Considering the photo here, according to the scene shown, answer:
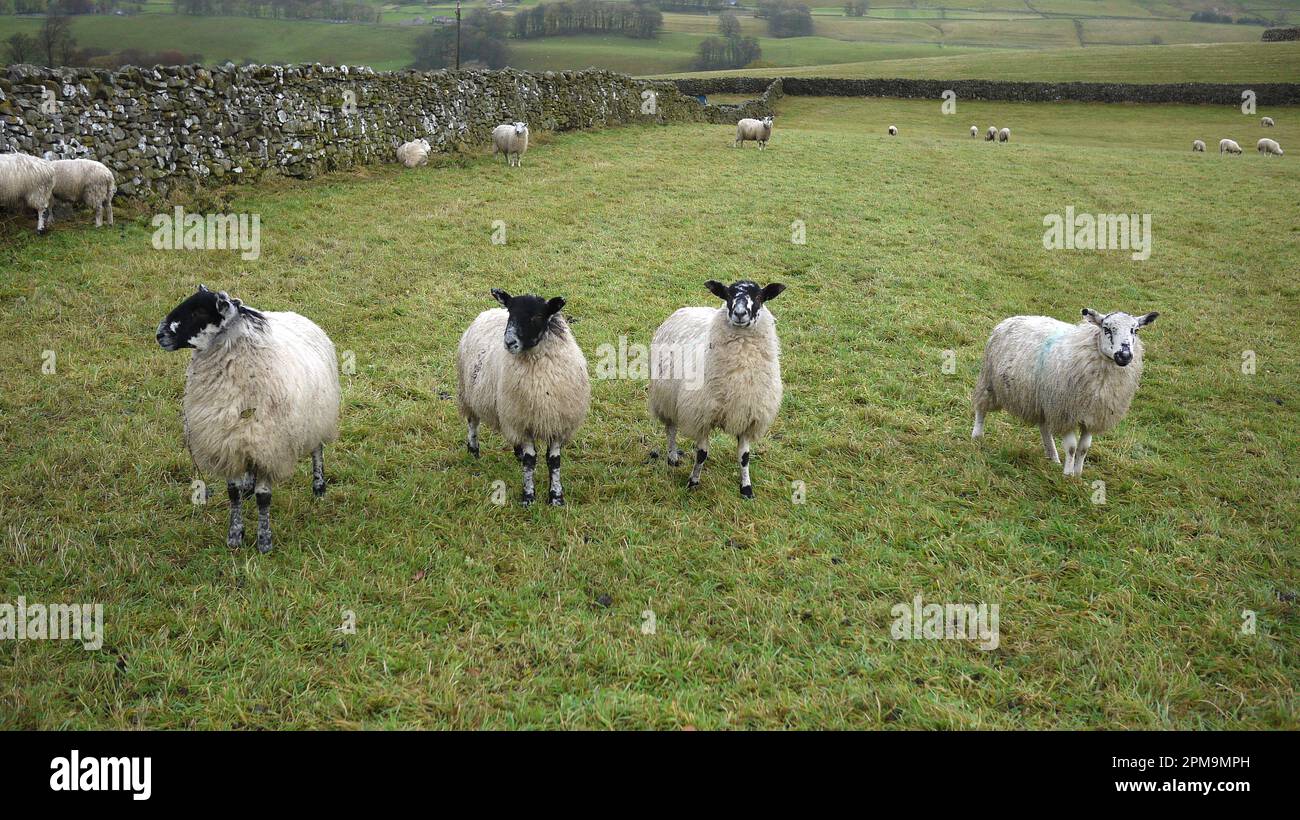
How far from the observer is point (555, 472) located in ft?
21.2

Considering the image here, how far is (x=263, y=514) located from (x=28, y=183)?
10.9 meters

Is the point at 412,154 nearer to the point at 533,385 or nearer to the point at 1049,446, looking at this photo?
the point at 533,385

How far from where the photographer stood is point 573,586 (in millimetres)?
5234

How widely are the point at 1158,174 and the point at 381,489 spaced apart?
91.2 feet

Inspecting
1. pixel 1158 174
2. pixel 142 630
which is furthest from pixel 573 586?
pixel 1158 174

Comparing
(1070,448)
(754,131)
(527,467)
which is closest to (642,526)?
(527,467)

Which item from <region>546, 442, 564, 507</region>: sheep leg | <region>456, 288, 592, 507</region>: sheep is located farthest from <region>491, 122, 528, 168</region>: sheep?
<region>546, 442, 564, 507</region>: sheep leg

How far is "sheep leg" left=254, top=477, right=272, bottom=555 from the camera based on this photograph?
552 cm

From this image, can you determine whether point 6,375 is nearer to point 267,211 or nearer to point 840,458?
point 267,211

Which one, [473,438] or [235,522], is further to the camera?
[473,438]

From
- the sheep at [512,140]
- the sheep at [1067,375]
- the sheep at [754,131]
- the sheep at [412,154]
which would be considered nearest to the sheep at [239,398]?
the sheep at [1067,375]

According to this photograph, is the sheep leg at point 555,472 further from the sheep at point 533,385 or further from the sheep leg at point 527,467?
the sheep leg at point 527,467

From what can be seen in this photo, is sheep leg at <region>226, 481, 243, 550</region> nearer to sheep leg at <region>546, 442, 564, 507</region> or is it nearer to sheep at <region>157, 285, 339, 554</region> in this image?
sheep at <region>157, 285, 339, 554</region>

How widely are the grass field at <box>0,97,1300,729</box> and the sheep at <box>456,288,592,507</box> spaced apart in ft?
1.88
